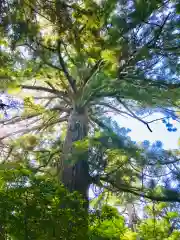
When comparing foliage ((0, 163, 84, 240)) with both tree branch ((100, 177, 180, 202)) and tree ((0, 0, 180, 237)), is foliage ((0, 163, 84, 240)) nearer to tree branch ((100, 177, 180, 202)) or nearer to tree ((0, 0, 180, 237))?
tree ((0, 0, 180, 237))

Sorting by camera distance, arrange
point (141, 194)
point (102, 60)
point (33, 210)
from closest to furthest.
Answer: point (33, 210)
point (141, 194)
point (102, 60)

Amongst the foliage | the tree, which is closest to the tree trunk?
the tree

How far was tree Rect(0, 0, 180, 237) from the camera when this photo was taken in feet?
13.8

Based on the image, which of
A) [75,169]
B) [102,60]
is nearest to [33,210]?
[75,169]

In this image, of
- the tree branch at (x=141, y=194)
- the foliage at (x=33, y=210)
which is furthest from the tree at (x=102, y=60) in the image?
the foliage at (x=33, y=210)

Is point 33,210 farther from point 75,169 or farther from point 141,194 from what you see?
point 141,194

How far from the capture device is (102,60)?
502cm

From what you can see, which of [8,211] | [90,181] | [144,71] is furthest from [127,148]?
[8,211]

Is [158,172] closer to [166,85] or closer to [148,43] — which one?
[166,85]

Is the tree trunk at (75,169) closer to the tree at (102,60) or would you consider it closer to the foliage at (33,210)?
the tree at (102,60)

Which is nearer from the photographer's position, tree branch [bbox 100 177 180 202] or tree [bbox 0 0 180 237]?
tree [bbox 0 0 180 237]

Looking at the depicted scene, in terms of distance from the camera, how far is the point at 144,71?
5074mm

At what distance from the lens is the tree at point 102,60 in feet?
13.8

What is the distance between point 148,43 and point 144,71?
78 centimetres
